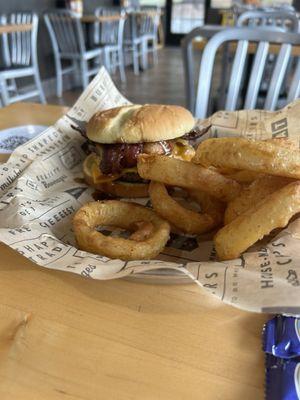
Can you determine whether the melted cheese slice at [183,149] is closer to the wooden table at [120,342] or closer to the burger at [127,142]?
the burger at [127,142]

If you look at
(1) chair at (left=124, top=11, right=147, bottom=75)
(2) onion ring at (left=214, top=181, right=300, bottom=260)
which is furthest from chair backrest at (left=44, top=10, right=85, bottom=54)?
(2) onion ring at (left=214, top=181, right=300, bottom=260)

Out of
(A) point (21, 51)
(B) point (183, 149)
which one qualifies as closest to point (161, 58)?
(A) point (21, 51)

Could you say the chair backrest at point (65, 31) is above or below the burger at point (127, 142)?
below

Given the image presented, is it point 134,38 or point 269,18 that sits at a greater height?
point 269,18

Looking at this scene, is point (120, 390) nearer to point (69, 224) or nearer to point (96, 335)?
point (96, 335)

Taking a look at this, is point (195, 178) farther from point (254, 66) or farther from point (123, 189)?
point (254, 66)

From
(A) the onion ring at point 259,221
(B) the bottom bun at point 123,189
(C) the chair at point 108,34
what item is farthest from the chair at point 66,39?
(A) the onion ring at point 259,221

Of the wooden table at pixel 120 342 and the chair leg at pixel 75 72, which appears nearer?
the wooden table at pixel 120 342

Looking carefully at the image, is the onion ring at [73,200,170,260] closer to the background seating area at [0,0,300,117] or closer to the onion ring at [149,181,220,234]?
the onion ring at [149,181,220,234]
